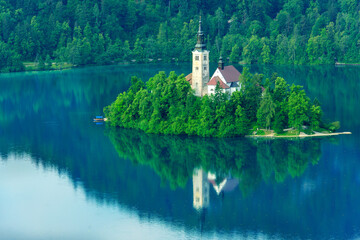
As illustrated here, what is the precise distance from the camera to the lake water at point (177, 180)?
50219 mm

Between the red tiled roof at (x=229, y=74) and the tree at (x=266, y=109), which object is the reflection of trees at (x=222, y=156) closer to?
the tree at (x=266, y=109)

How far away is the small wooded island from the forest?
67715 millimetres

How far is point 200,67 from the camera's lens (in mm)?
77438

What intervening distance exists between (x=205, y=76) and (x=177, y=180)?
19711 millimetres

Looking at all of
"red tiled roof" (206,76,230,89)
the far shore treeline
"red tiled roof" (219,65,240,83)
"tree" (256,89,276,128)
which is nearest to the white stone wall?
"red tiled roof" (206,76,230,89)

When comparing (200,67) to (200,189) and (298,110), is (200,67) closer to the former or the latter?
(298,110)

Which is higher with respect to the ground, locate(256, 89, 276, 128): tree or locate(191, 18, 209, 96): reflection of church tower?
locate(191, 18, 209, 96): reflection of church tower

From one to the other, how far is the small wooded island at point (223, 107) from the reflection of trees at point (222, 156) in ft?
5.99

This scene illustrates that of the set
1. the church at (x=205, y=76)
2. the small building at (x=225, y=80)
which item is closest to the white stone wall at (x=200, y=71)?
the church at (x=205, y=76)

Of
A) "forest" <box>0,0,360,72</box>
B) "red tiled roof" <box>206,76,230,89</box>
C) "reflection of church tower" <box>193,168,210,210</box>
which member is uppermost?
"forest" <box>0,0,360,72</box>

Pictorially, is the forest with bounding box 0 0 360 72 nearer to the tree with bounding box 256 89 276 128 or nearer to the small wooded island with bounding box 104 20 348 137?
the small wooded island with bounding box 104 20 348 137

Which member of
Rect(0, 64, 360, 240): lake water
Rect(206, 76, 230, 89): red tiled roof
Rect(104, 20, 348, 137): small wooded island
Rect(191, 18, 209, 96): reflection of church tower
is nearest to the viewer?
Rect(0, 64, 360, 240): lake water

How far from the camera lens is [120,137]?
255 ft

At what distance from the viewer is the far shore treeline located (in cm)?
7350
